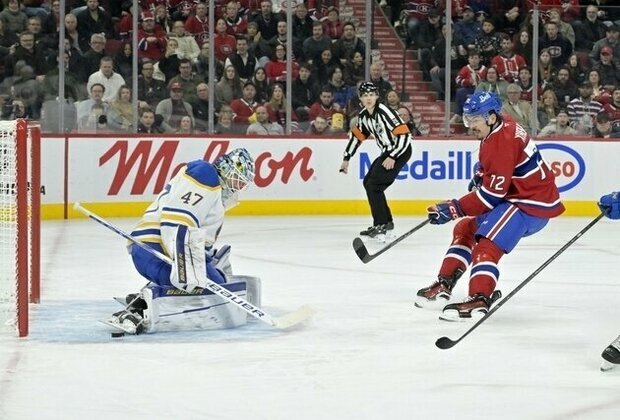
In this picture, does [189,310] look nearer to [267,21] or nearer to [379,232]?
[379,232]

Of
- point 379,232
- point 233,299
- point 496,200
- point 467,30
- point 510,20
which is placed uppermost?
point 510,20

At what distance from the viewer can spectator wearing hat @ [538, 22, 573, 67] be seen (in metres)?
13.1

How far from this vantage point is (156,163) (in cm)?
1215

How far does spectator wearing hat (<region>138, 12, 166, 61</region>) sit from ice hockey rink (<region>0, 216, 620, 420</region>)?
12.5ft

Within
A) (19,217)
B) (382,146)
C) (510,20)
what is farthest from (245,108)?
(19,217)

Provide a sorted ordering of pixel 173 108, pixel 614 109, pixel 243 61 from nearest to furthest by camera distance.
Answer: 1. pixel 173 108
2. pixel 243 61
3. pixel 614 109

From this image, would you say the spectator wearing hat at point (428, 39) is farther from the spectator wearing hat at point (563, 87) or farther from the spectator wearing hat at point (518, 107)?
the spectator wearing hat at point (563, 87)

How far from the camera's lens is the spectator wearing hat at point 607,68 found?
1322 cm

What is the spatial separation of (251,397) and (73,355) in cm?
107

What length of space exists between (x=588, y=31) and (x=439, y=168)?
209 cm

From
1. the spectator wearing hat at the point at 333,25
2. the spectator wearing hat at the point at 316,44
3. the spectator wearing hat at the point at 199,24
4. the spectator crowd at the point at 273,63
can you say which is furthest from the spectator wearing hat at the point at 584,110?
the spectator wearing hat at the point at 199,24

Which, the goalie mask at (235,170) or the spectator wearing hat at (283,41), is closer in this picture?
the goalie mask at (235,170)

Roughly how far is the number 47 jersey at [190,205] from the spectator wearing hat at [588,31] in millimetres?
8072

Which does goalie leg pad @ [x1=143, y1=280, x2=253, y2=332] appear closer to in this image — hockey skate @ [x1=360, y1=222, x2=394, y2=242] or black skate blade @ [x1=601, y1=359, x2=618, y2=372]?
black skate blade @ [x1=601, y1=359, x2=618, y2=372]
